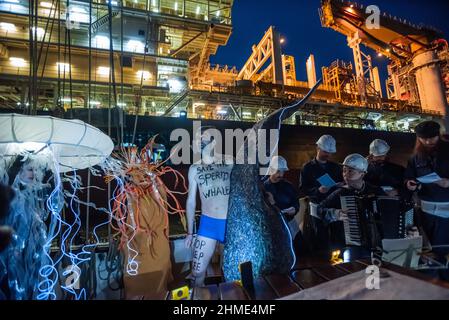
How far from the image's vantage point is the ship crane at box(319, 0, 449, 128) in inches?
937

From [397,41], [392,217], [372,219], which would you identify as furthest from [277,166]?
[397,41]

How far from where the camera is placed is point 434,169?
3076 mm

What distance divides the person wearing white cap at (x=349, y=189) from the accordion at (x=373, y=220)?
0.52 ft

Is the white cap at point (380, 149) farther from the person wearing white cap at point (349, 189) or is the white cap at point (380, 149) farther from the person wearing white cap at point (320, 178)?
the person wearing white cap at point (349, 189)

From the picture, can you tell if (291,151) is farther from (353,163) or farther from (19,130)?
(19,130)

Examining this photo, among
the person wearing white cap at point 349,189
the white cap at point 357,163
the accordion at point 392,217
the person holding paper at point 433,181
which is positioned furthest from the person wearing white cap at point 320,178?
the person holding paper at point 433,181

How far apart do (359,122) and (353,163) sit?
1926 centimetres

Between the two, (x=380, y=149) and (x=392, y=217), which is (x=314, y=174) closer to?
(x=380, y=149)

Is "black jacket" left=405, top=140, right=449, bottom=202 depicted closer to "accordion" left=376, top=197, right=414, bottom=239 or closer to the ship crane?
"accordion" left=376, top=197, right=414, bottom=239

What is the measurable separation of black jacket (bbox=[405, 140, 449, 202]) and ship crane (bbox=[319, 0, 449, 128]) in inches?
1019

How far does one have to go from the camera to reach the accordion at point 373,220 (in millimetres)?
2652

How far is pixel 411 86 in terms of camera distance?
94.7ft

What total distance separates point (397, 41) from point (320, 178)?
3342 centimetres
